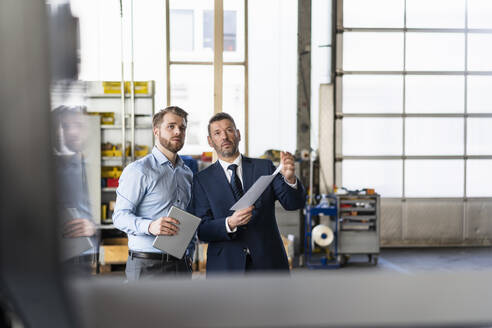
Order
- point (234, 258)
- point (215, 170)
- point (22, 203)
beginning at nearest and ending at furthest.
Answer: point (22, 203) < point (234, 258) < point (215, 170)

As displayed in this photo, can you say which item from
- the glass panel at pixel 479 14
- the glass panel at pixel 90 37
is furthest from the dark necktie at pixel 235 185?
the glass panel at pixel 479 14

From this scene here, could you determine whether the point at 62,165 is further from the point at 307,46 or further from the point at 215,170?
the point at 307,46

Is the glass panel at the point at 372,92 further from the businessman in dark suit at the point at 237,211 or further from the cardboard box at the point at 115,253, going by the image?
the businessman in dark suit at the point at 237,211

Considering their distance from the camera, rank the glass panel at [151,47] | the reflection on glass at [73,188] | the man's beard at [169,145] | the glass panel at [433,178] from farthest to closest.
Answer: the glass panel at [433,178] < the glass panel at [151,47] < the man's beard at [169,145] < the reflection on glass at [73,188]

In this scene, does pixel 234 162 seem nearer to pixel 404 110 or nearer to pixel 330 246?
pixel 330 246

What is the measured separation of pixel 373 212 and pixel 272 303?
5.74m

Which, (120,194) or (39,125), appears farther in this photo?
(120,194)

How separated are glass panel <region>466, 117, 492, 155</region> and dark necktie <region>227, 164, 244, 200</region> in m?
6.06

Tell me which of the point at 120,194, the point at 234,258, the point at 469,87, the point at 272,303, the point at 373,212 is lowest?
the point at 373,212

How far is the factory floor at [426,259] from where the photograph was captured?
546 cm

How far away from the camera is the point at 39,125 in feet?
0.65

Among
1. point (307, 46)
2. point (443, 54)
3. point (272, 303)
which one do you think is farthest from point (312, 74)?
point (272, 303)

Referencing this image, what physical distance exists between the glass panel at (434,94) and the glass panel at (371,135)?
0.38 meters

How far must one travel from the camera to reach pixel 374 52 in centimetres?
689
